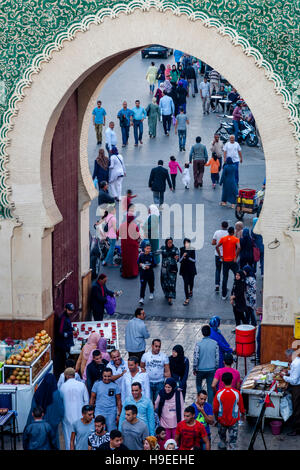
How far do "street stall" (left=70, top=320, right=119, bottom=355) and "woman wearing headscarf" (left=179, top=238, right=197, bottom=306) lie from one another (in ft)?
9.72

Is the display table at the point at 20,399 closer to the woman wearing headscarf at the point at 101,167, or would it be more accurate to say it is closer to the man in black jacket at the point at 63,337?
the man in black jacket at the point at 63,337

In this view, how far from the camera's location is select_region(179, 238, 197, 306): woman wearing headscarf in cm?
1798

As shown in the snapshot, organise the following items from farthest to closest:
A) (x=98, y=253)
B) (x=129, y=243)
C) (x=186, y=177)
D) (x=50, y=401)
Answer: (x=186, y=177) < (x=129, y=243) < (x=98, y=253) < (x=50, y=401)

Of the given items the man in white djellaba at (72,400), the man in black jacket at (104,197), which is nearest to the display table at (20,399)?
the man in white djellaba at (72,400)

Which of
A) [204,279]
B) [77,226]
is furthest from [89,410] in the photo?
[204,279]

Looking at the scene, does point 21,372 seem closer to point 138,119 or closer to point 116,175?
point 116,175

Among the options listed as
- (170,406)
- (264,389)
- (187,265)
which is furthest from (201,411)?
(187,265)

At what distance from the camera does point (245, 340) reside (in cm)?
1470

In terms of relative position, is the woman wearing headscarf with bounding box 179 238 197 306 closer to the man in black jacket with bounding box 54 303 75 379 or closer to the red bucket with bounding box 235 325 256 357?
the red bucket with bounding box 235 325 256 357

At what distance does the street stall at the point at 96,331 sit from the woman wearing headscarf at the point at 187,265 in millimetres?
2963

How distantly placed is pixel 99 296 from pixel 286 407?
406cm

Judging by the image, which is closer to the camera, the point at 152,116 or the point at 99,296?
the point at 99,296

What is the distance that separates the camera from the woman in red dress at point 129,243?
18.9m
